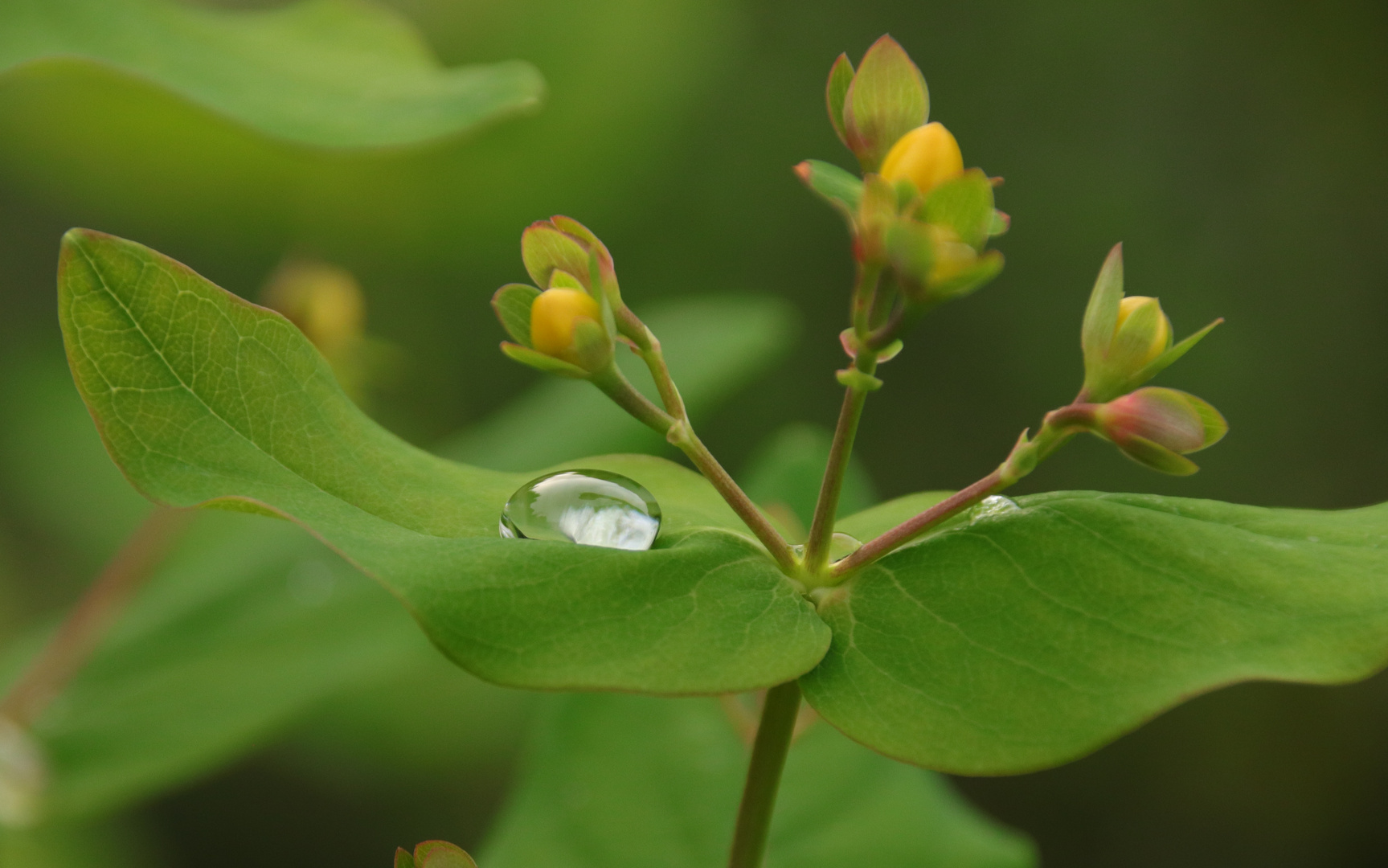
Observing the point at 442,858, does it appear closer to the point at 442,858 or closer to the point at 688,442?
the point at 442,858

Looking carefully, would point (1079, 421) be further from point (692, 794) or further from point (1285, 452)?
point (1285, 452)

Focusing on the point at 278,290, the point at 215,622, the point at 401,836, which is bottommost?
the point at 401,836

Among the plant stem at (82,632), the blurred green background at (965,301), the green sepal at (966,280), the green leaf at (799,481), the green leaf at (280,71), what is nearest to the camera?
the green sepal at (966,280)

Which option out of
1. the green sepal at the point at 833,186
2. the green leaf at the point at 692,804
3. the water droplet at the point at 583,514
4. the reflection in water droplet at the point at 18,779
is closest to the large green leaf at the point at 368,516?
the water droplet at the point at 583,514

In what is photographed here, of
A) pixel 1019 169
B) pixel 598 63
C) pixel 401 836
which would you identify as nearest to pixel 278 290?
pixel 598 63

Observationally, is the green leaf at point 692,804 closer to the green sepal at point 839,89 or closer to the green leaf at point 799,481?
the green leaf at point 799,481

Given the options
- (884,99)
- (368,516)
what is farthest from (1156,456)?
(368,516)
